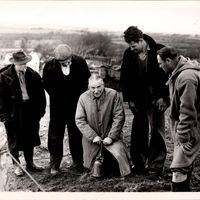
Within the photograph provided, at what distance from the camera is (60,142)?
391 centimetres

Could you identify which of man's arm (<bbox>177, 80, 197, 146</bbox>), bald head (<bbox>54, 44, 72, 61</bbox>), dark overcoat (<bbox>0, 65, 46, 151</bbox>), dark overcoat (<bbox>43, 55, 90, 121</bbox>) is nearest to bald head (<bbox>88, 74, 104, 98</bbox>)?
dark overcoat (<bbox>43, 55, 90, 121</bbox>)

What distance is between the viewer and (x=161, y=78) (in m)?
3.57

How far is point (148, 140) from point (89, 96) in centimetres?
72

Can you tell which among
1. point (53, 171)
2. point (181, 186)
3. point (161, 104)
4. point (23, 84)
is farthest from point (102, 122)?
point (181, 186)

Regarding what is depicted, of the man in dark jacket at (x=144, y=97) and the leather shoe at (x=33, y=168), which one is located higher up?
the man in dark jacket at (x=144, y=97)

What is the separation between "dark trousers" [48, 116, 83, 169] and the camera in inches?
153

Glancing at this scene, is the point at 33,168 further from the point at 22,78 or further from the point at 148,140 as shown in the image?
the point at 148,140

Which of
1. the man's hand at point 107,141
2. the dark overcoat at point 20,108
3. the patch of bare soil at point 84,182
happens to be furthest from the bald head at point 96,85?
the patch of bare soil at point 84,182

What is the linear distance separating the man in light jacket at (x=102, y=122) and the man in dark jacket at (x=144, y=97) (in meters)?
0.15

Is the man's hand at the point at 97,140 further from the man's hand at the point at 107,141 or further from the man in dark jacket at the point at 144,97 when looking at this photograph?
the man in dark jacket at the point at 144,97

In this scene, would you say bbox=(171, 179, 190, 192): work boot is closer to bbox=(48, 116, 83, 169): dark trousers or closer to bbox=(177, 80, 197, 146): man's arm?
bbox=(177, 80, 197, 146): man's arm

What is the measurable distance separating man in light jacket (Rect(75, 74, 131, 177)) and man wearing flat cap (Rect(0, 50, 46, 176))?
45 centimetres

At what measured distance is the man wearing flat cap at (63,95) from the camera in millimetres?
3719
